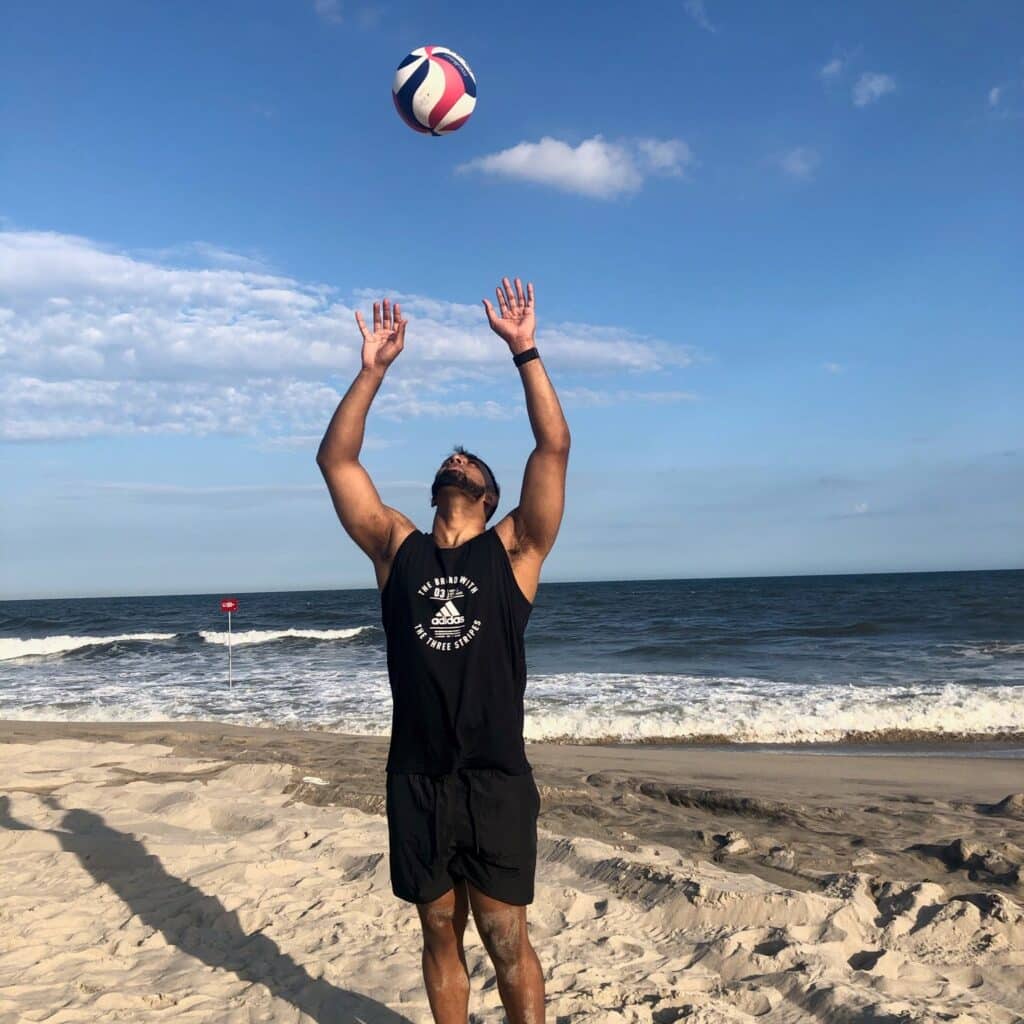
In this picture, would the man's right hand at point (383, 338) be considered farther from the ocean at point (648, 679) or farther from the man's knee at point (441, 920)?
the ocean at point (648, 679)

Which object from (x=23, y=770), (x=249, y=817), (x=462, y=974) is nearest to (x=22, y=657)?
(x=23, y=770)

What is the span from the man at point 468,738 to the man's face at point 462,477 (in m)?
0.03

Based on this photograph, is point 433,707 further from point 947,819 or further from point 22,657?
point 22,657

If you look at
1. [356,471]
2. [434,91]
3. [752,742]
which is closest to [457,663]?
[356,471]

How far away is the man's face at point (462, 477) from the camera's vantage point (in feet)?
10.1

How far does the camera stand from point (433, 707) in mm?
2805

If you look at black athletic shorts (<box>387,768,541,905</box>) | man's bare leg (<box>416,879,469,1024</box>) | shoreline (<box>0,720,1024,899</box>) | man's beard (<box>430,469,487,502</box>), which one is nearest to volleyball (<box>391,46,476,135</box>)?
man's beard (<box>430,469,487,502</box>)

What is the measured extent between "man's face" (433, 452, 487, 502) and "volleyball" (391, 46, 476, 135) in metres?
2.42

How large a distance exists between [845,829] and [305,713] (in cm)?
942

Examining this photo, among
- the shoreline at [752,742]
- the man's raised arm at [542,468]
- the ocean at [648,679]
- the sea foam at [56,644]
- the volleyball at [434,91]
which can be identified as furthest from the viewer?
the sea foam at [56,644]

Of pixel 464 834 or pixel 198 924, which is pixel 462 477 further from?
pixel 198 924

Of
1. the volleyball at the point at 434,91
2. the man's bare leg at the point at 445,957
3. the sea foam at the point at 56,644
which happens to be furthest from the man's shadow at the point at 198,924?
the sea foam at the point at 56,644

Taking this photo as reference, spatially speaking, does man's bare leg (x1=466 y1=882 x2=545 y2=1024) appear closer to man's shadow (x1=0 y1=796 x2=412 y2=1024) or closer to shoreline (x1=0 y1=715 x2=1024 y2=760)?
man's shadow (x1=0 y1=796 x2=412 y2=1024)

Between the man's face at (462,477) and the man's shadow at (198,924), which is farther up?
the man's face at (462,477)
